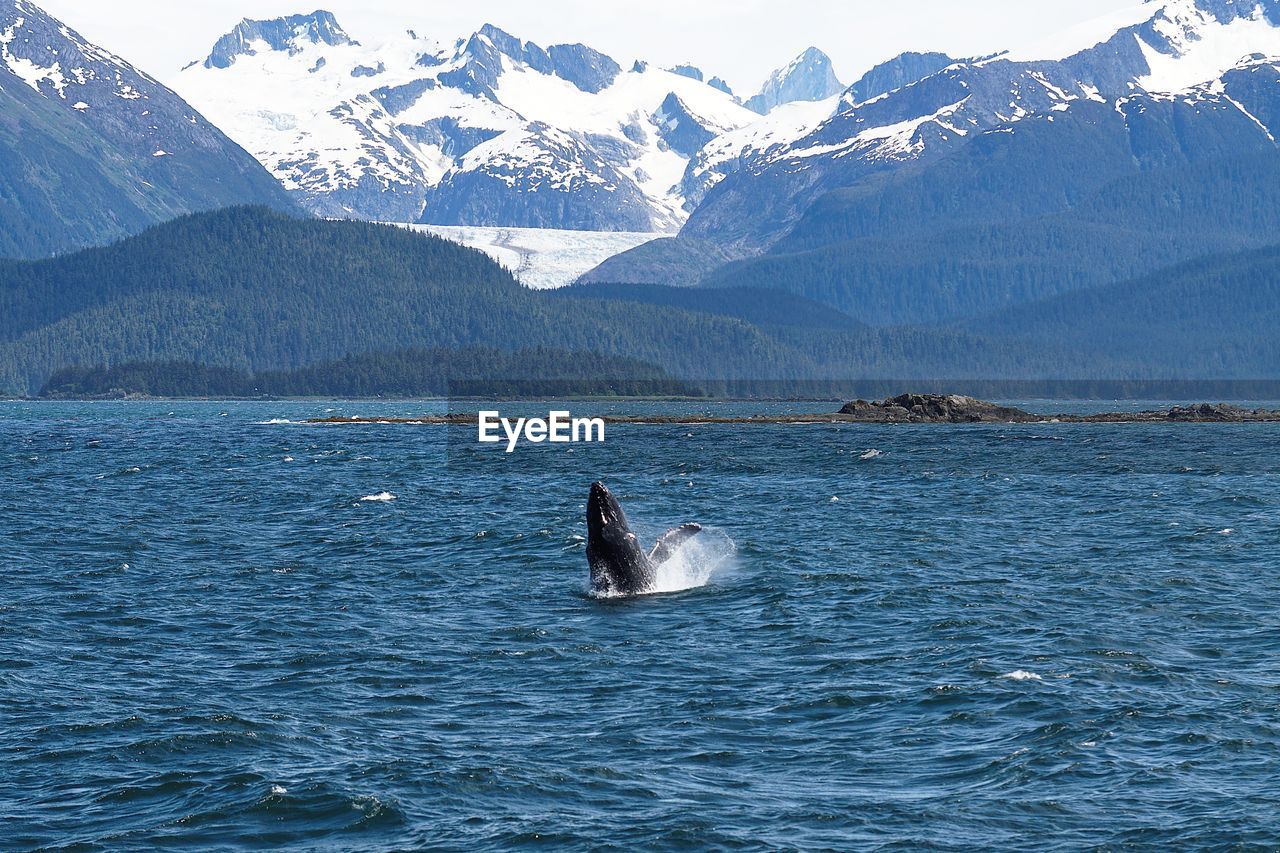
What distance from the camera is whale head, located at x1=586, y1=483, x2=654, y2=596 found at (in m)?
50.5

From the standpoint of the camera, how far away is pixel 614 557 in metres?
50.9

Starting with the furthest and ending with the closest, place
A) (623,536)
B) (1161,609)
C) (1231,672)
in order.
Answer: 1. (623,536)
2. (1161,609)
3. (1231,672)

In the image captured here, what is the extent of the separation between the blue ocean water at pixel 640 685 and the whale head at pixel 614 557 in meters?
0.97

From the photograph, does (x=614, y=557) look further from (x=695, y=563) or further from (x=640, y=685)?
(x=640, y=685)

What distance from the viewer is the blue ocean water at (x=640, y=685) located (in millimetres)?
28125

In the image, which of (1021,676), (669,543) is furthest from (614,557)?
(1021,676)

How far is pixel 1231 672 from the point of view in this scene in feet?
125

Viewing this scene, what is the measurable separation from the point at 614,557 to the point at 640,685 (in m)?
13.6

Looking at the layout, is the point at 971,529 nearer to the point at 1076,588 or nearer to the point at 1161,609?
the point at 1076,588

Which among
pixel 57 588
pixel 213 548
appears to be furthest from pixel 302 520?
pixel 57 588

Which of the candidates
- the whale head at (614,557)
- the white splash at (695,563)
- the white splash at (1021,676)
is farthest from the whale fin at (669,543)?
the white splash at (1021,676)

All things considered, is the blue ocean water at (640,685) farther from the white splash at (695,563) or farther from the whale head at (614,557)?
the whale head at (614,557)

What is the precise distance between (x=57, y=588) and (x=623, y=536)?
18.6 metres

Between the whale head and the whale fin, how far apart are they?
103 centimetres
